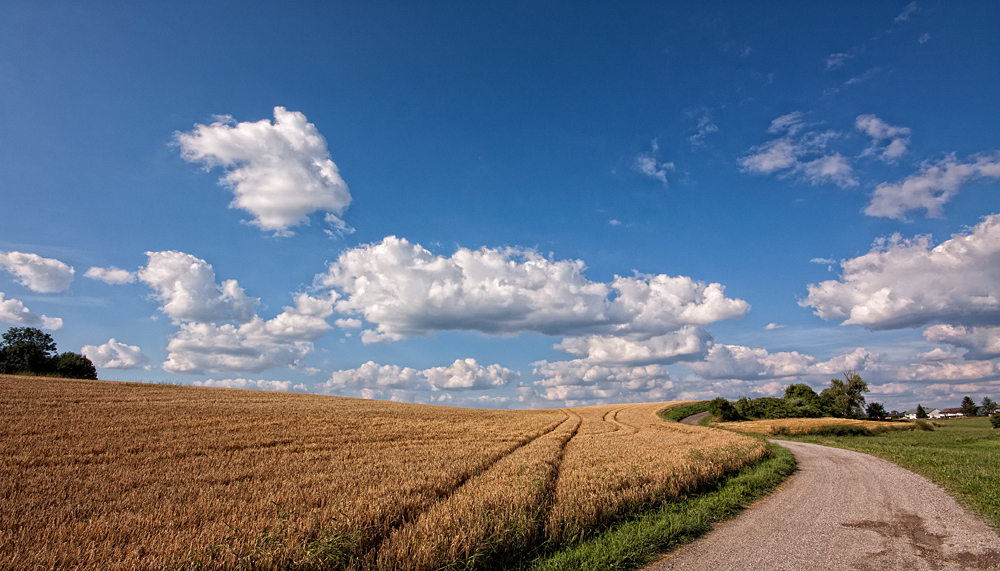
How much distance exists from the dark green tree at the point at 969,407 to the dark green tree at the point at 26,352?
216 m

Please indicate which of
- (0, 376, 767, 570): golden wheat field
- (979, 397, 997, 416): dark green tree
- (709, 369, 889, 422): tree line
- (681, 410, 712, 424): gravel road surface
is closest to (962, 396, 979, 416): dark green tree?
(979, 397, 997, 416): dark green tree

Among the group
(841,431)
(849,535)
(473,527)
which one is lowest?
(841,431)

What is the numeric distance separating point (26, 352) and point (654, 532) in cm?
9516

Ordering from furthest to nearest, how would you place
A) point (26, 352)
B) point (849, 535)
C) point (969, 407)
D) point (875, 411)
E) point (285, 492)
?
point (969, 407) → point (875, 411) → point (26, 352) → point (285, 492) → point (849, 535)

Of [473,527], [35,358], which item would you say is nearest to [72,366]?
[35,358]

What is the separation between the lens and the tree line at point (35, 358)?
66.1 m

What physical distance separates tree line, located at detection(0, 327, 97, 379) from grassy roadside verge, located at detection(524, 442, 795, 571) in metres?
86.6

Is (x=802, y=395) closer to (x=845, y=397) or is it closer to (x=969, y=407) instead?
(x=845, y=397)

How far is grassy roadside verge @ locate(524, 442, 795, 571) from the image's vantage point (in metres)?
7.52

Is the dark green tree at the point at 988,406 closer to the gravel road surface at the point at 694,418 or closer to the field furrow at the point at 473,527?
the gravel road surface at the point at 694,418

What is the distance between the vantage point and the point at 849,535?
9117 mm

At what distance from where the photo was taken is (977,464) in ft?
61.8

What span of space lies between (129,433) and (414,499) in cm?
1439

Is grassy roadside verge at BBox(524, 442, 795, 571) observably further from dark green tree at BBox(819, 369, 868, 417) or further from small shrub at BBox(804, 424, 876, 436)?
dark green tree at BBox(819, 369, 868, 417)
